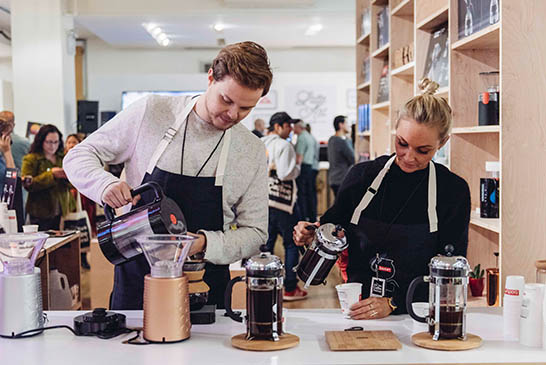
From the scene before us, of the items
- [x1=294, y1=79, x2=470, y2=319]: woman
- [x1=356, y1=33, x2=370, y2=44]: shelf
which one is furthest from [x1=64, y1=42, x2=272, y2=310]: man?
[x1=356, y1=33, x2=370, y2=44]: shelf

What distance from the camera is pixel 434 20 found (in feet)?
12.1

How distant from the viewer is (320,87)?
44.4 feet

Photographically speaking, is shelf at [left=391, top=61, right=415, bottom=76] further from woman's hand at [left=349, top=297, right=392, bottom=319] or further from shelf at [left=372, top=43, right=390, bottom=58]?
woman's hand at [left=349, top=297, right=392, bottom=319]

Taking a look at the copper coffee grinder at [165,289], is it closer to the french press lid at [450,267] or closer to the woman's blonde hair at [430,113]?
the french press lid at [450,267]

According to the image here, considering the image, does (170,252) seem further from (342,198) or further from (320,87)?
(320,87)

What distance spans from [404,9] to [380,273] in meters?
2.66

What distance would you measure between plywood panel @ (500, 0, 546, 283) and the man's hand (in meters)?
1.47

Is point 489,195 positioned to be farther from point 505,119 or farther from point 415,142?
point 415,142

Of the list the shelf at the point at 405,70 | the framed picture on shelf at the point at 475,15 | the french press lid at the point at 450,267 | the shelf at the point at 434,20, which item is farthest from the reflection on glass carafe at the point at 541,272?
the shelf at the point at 405,70

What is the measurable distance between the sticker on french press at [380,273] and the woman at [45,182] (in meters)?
4.08

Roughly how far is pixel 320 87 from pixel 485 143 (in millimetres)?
10290

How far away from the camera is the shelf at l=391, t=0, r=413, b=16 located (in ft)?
14.1

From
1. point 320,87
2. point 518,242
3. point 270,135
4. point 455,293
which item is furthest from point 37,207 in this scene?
point 320,87

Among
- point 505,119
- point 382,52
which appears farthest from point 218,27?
point 505,119
